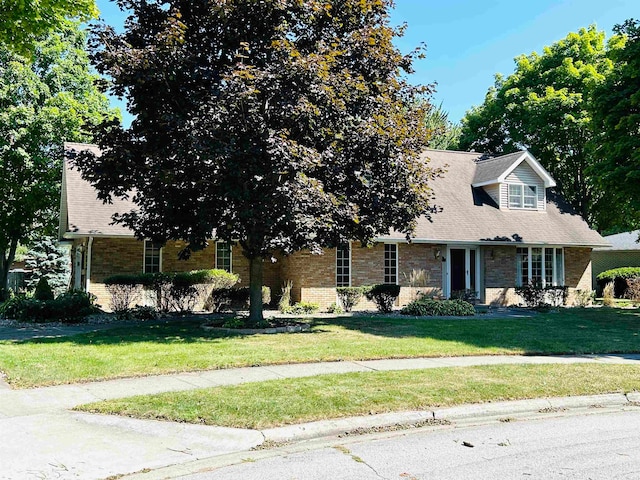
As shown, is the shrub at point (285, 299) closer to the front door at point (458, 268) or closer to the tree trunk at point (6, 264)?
the front door at point (458, 268)

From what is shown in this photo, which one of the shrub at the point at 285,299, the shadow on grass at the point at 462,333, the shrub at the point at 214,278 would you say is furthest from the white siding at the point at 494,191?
the shrub at the point at 214,278

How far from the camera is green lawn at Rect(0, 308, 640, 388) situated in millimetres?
9836

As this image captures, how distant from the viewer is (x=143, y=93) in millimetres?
13477

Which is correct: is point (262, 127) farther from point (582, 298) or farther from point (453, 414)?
point (582, 298)

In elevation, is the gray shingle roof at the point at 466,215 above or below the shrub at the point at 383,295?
above

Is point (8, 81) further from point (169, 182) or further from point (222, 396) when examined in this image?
point (222, 396)

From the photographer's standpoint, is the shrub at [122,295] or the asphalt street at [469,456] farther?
the shrub at [122,295]

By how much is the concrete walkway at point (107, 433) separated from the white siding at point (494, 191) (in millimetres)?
18686

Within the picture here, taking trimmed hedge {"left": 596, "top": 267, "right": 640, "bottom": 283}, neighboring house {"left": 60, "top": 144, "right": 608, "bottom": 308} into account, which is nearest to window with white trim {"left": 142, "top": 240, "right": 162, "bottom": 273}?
neighboring house {"left": 60, "top": 144, "right": 608, "bottom": 308}

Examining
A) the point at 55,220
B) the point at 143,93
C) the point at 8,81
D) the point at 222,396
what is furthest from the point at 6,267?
the point at 222,396

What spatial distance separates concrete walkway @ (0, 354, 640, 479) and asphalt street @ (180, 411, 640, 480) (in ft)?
1.28

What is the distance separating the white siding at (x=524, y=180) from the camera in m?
26.6

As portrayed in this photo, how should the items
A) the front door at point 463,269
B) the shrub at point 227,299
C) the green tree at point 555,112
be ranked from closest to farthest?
the shrub at point 227,299 → the front door at point 463,269 → the green tree at point 555,112

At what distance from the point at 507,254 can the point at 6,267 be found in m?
24.7
